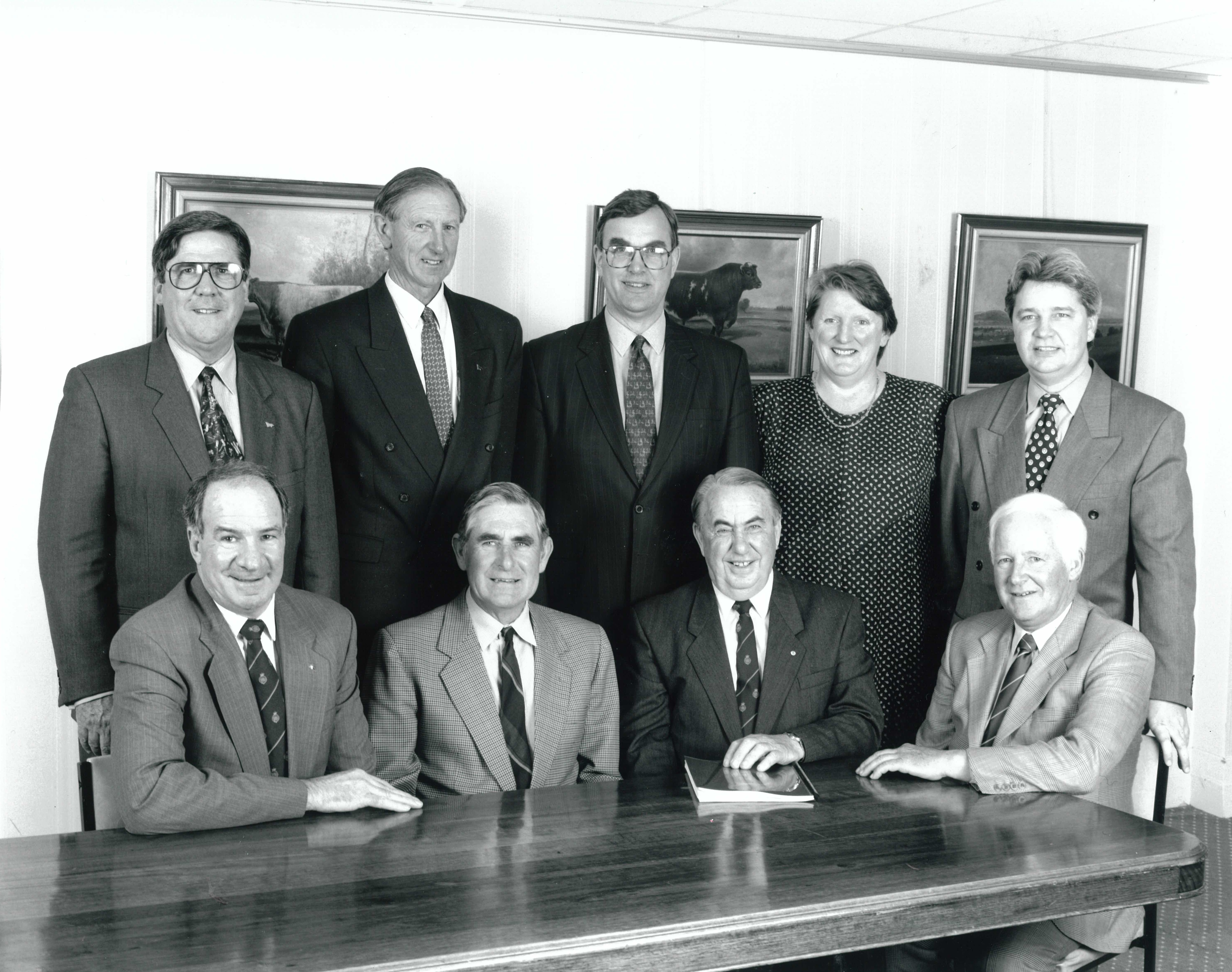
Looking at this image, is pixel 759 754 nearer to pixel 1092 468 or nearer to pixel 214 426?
pixel 1092 468

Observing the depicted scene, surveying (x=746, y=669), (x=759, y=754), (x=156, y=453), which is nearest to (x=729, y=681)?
(x=746, y=669)

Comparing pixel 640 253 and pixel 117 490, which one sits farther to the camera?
pixel 640 253

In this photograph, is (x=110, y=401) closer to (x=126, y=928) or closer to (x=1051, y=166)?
(x=126, y=928)

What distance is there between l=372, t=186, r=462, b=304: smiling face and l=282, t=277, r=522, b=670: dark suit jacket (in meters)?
0.09

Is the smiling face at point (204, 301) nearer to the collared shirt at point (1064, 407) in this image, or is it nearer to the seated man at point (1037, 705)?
the seated man at point (1037, 705)

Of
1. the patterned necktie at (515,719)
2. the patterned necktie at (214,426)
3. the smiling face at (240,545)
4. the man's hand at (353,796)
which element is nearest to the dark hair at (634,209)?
the patterned necktie at (214,426)

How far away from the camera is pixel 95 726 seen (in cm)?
315

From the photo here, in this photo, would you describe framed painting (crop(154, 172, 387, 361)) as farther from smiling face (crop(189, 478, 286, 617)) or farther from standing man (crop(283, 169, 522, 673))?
smiling face (crop(189, 478, 286, 617))

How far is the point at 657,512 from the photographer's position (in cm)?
373

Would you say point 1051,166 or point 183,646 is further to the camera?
point 1051,166

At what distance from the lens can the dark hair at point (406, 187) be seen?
3580 millimetres

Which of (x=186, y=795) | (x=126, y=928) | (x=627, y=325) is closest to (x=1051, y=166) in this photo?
(x=627, y=325)

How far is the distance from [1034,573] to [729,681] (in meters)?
0.76

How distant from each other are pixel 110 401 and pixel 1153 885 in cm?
250
